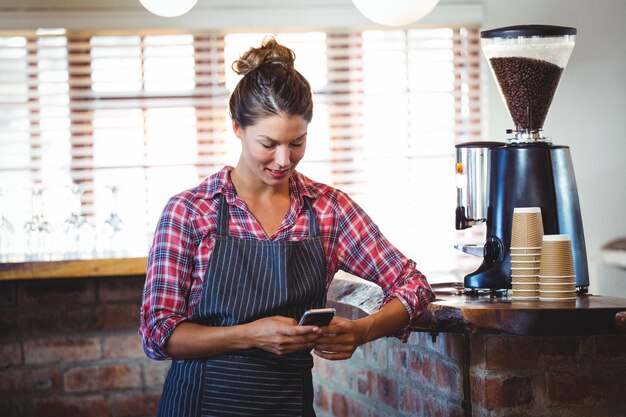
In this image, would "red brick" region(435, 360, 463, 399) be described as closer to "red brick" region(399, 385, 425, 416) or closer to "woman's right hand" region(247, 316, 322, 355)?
"red brick" region(399, 385, 425, 416)

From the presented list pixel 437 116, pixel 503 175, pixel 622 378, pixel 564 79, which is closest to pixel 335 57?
pixel 437 116

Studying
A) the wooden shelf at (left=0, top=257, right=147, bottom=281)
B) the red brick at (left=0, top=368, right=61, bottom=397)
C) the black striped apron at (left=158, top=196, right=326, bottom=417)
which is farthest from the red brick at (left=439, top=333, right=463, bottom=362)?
the red brick at (left=0, top=368, right=61, bottom=397)

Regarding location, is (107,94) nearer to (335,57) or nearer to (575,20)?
(335,57)

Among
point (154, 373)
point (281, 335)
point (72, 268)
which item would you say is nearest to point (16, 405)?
Answer: point (154, 373)

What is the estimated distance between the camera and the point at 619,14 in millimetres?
4762

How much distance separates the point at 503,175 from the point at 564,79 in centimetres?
300

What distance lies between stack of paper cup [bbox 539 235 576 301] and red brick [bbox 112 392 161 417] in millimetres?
1837

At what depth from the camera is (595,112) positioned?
476 centimetres

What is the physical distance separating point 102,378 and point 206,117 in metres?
1.98

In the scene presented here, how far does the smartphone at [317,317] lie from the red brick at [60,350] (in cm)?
189

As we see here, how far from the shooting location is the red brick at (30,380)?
321 centimetres

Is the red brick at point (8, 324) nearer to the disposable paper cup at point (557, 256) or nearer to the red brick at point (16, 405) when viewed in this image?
the red brick at point (16, 405)

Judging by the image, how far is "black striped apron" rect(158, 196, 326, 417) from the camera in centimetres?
162

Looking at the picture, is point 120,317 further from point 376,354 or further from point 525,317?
point 525,317
